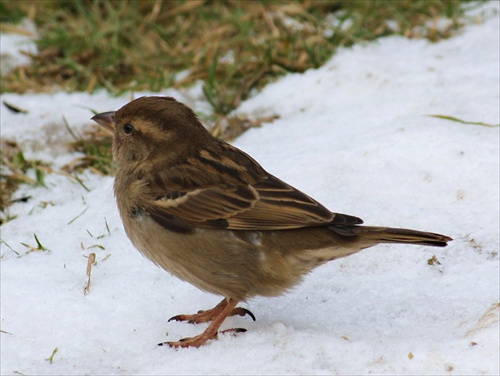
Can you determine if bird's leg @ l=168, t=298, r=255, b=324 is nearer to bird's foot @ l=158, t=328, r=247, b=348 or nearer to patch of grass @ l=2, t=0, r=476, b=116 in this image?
bird's foot @ l=158, t=328, r=247, b=348

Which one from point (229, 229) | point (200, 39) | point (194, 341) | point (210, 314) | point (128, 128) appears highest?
point (128, 128)

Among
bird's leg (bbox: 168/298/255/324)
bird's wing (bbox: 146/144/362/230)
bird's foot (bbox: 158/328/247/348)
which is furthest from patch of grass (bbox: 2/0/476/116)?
bird's foot (bbox: 158/328/247/348)

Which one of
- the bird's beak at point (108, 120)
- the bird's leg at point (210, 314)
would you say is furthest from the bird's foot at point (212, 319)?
the bird's beak at point (108, 120)

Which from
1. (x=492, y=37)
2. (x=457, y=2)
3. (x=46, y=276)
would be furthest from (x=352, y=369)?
(x=457, y=2)

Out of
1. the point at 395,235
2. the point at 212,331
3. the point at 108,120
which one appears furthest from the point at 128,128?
the point at 395,235

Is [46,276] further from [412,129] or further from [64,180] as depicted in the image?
[412,129]

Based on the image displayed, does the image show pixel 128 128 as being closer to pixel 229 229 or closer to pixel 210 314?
pixel 229 229

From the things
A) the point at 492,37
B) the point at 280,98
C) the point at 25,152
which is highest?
the point at 492,37
